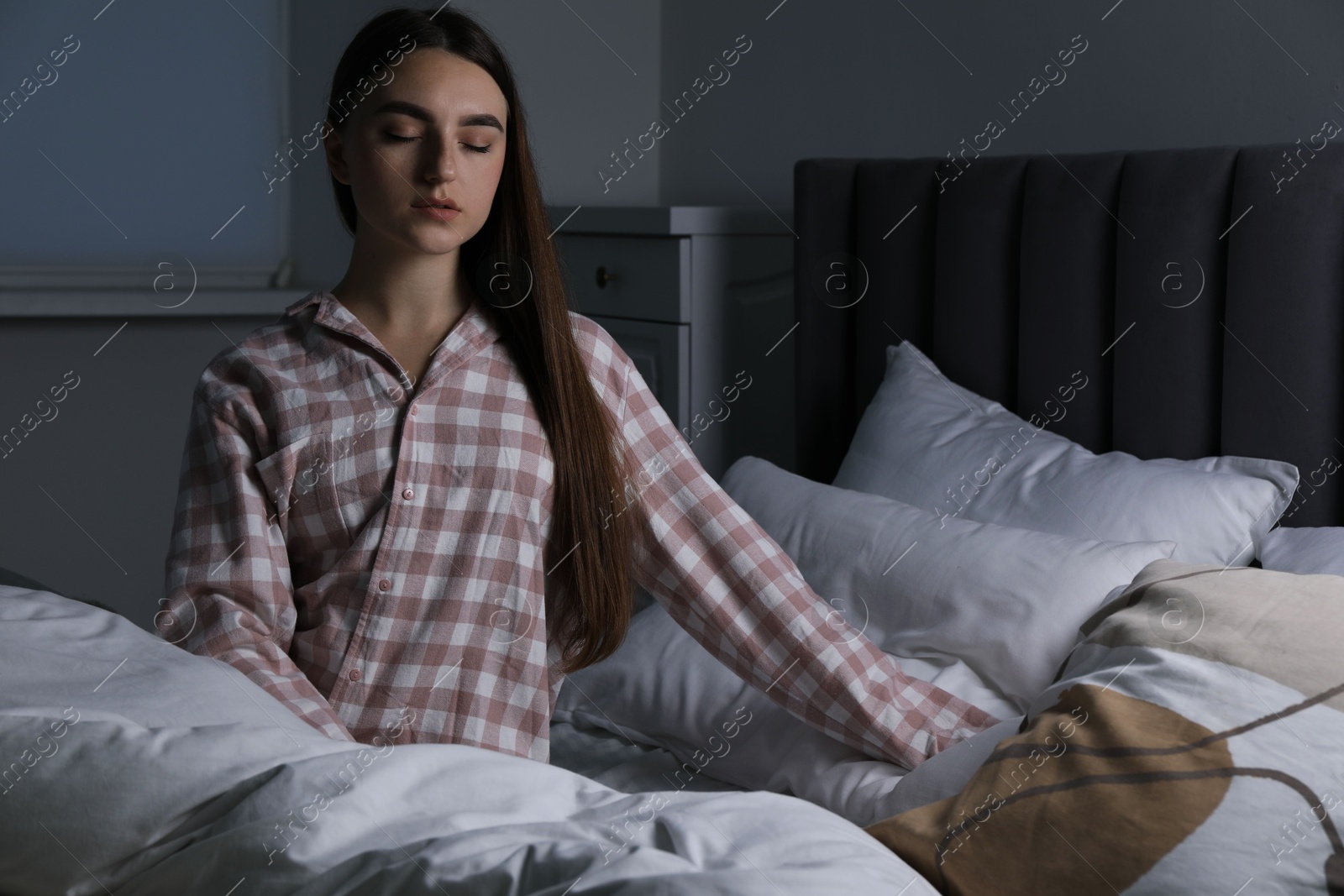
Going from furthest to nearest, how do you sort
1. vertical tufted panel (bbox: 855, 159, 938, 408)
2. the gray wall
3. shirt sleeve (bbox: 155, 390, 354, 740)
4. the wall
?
the gray wall, vertical tufted panel (bbox: 855, 159, 938, 408), the wall, shirt sleeve (bbox: 155, 390, 354, 740)

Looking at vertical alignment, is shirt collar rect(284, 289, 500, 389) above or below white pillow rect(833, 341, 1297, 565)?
above

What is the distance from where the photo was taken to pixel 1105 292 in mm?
1577

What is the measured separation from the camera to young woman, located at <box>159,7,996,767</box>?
1.01 m

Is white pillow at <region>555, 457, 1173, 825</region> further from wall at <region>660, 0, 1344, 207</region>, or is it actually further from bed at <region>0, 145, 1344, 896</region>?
wall at <region>660, 0, 1344, 207</region>

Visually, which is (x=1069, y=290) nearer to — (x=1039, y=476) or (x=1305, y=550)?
(x=1039, y=476)

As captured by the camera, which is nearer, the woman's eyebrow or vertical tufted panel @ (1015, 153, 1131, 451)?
the woman's eyebrow

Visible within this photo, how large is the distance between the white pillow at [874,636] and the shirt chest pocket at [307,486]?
0.45 m

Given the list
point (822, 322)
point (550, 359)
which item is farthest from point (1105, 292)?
point (550, 359)

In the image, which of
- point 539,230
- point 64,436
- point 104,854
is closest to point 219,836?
point 104,854

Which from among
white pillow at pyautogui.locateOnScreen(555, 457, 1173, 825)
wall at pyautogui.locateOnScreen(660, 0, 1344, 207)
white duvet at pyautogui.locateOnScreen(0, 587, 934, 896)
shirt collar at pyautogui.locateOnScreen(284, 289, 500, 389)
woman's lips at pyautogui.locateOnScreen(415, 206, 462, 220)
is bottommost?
white pillow at pyautogui.locateOnScreen(555, 457, 1173, 825)

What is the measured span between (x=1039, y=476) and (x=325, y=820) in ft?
3.56

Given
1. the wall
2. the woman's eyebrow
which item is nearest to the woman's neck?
the woman's eyebrow

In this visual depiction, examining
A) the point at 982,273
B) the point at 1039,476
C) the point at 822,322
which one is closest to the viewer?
the point at 1039,476

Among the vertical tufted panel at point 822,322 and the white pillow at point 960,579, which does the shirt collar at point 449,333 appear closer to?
the white pillow at point 960,579
